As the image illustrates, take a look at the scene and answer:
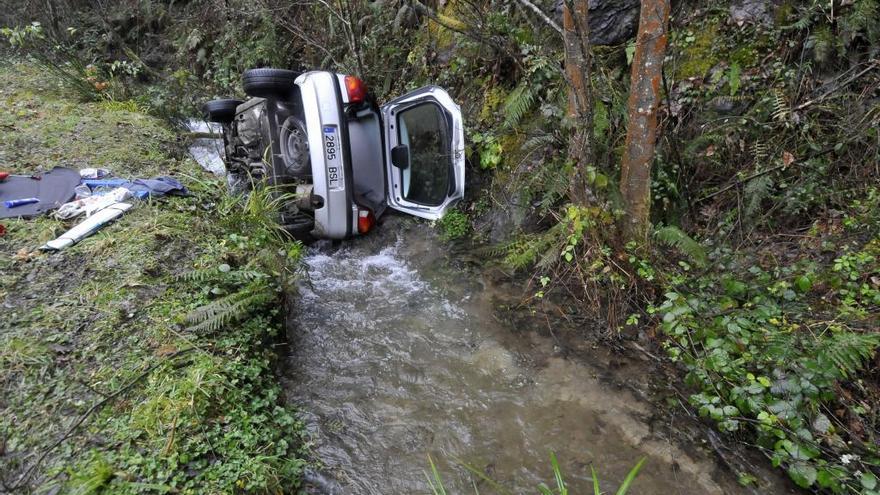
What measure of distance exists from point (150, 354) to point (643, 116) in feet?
11.7

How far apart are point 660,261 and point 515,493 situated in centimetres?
190

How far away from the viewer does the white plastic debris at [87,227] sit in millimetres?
3580

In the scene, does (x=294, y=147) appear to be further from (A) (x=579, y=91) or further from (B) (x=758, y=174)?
(B) (x=758, y=174)

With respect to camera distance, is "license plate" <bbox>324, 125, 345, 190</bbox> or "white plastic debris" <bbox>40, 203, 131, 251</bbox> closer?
"white plastic debris" <bbox>40, 203, 131, 251</bbox>

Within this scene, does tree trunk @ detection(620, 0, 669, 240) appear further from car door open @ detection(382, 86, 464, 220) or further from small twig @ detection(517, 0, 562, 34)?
car door open @ detection(382, 86, 464, 220)

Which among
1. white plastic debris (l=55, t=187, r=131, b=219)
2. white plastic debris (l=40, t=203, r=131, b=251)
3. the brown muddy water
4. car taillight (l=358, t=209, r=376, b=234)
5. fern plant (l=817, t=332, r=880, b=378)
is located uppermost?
white plastic debris (l=55, t=187, r=131, b=219)

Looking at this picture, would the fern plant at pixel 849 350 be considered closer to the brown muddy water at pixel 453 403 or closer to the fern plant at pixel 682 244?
the brown muddy water at pixel 453 403

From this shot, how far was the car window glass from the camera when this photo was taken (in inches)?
181

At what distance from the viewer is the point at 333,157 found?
4438 millimetres

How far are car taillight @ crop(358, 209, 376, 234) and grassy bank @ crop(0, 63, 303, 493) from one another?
0.88 meters

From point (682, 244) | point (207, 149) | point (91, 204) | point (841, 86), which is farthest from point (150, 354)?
point (207, 149)

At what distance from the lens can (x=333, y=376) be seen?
327cm

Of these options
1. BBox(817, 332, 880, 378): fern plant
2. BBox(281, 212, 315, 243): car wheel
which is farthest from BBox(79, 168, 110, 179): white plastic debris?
BBox(817, 332, 880, 378): fern plant

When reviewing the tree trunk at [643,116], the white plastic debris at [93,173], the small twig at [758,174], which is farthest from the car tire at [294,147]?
the small twig at [758,174]
